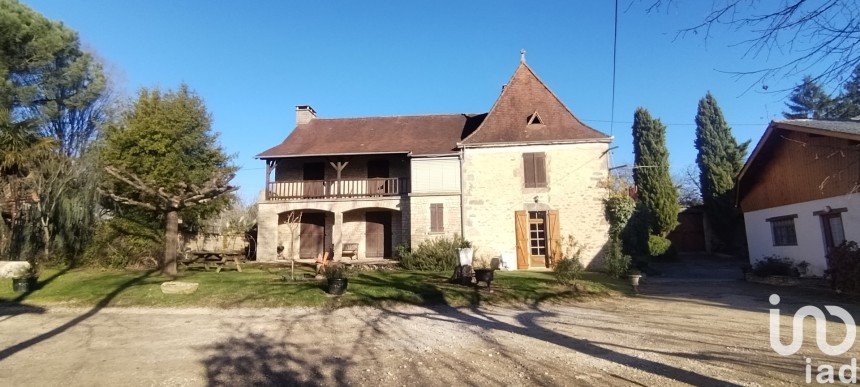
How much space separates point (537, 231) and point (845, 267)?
30.4 feet

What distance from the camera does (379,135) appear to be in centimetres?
2152

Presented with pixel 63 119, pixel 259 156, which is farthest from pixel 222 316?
pixel 63 119

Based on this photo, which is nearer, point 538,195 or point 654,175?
point 538,195

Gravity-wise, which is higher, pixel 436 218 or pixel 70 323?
pixel 436 218

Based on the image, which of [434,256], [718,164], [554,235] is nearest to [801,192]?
[554,235]

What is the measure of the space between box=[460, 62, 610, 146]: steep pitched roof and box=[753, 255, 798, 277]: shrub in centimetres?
688

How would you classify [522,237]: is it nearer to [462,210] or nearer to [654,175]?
[462,210]

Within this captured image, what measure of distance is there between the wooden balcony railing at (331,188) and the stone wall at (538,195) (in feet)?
12.0

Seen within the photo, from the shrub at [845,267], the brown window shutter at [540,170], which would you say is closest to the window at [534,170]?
the brown window shutter at [540,170]

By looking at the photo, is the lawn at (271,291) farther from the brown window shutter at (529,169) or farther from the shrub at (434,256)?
the brown window shutter at (529,169)

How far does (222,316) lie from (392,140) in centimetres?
1359

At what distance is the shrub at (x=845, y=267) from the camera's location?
→ 1013 centimetres

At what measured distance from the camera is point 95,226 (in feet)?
50.1

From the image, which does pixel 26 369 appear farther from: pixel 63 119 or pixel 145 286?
pixel 63 119
